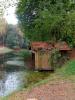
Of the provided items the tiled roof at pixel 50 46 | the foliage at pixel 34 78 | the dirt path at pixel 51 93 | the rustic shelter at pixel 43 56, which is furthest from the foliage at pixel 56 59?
the dirt path at pixel 51 93

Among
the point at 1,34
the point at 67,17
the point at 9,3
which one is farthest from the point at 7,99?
the point at 1,34

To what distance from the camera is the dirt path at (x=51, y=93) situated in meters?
10.9

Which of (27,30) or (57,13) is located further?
(27,30)

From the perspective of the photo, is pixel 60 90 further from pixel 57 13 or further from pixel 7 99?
pixel 57 13

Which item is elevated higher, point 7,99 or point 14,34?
point 7,99

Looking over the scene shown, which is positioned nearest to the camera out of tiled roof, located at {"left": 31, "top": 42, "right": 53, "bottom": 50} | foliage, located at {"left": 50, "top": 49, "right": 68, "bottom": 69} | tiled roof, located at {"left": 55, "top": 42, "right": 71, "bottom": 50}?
foliage, located at {"left": 50, "top": 49, "right": 68, "bottom": 69}

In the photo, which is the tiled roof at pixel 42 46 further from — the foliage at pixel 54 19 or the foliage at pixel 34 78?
the foliage at pixel 34 78

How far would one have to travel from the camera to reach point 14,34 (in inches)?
2569

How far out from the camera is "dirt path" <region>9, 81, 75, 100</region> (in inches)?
431

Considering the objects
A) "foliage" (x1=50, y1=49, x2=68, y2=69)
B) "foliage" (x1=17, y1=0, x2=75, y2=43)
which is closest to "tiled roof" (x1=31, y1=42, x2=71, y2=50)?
"foliage" (x1=17, y1=0, x2=75, y2=43)

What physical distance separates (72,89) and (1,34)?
2083 inches

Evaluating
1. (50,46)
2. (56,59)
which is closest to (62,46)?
(50,46)

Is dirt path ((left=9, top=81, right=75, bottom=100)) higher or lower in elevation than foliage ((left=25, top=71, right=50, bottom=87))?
higher

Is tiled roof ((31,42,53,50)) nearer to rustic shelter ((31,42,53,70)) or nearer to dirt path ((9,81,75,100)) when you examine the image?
rustic shelter ((31,42,53,70))
